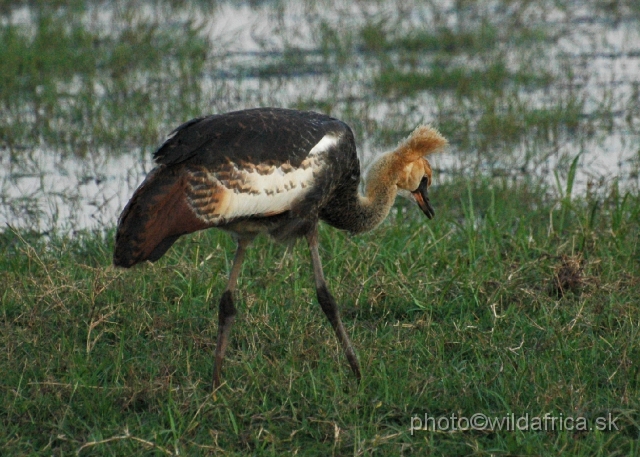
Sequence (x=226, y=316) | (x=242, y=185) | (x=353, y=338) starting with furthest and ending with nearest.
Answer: (x=353, y=338)
(x=226, y=316)
(x=242, y=185)

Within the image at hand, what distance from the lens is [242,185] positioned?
4312 mm

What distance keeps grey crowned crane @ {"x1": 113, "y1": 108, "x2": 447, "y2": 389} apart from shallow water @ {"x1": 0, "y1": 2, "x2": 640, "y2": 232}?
2.08m

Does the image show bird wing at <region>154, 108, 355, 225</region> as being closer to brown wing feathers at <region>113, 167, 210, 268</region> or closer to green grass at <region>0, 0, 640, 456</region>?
brown wing feathers at <region>113, 167, 210, 268</region>

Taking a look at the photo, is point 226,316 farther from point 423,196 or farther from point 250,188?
point 423,196

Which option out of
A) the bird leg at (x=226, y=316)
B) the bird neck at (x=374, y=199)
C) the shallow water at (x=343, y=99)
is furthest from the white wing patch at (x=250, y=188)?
the shallow water at (x=343, y=99)

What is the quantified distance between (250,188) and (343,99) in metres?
4.55

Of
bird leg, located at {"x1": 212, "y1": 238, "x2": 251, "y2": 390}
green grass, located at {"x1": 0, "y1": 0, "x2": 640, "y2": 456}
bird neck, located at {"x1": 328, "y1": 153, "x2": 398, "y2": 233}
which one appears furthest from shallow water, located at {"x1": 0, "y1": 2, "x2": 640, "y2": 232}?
bird leg, located at {"x1": 212, "y1": 238, "x2": 251, "y2": 390}

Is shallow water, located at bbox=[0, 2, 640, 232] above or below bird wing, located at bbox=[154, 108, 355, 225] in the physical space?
below

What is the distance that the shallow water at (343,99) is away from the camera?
720 cm

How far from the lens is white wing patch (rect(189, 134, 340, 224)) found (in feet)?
14.0

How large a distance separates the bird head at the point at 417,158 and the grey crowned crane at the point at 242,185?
30 cm

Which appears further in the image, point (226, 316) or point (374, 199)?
point (374, 199)

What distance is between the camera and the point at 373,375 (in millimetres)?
4520

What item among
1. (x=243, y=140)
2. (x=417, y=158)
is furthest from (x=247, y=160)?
(x=417, y=158)
